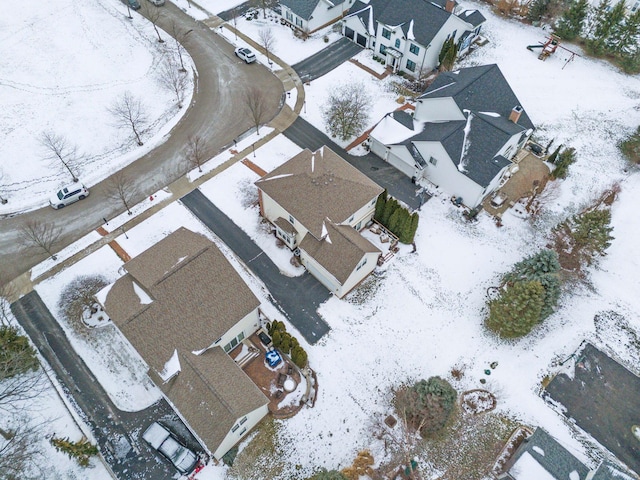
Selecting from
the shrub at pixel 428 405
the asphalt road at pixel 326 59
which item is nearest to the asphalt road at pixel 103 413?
the shrub at pixel 428 405

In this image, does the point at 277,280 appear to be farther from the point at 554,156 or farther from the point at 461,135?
the point at 554,156

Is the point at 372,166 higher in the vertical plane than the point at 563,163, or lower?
lower

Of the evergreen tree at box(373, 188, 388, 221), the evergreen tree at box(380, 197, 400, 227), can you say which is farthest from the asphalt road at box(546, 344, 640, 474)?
the evergreen tree at box(373, 188, 388, 221)

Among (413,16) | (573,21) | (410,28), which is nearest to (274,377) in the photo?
(410,28)

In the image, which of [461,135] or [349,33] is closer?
[461,135]

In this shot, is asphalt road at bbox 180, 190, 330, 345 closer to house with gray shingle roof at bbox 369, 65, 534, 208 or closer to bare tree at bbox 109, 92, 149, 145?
bare tree at bbox 109, 92, 149, 145

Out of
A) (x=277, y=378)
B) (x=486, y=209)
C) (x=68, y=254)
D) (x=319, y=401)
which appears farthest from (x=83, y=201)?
(x=486, y=209)
